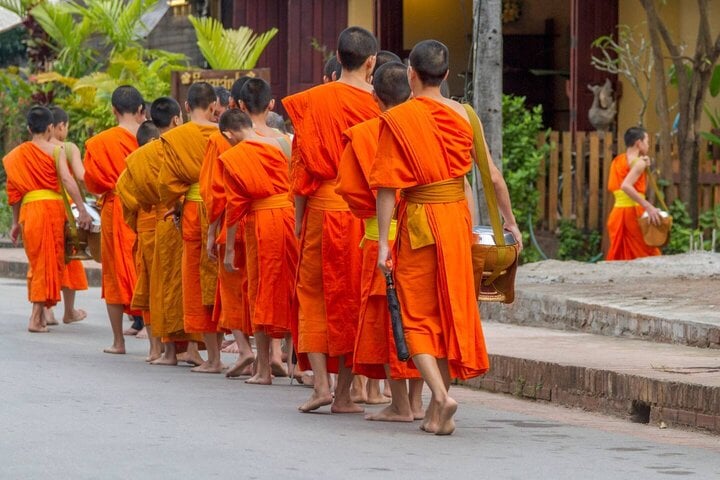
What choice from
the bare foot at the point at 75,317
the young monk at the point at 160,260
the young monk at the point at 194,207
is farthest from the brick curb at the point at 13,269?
A: the young monk at the point at 194,207

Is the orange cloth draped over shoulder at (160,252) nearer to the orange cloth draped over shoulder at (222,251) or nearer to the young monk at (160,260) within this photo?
the young monk at (160,260)

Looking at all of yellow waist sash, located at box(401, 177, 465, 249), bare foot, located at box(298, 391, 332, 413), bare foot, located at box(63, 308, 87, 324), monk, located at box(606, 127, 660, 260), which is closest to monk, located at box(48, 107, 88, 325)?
bare foot, located at box(63, 308, 87, 324)

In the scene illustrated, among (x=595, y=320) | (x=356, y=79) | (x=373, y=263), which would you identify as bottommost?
(x=595, y=320)

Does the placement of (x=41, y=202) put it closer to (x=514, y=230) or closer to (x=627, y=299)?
(x=627, y=299)

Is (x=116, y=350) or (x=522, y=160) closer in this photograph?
(x=116, y=350)

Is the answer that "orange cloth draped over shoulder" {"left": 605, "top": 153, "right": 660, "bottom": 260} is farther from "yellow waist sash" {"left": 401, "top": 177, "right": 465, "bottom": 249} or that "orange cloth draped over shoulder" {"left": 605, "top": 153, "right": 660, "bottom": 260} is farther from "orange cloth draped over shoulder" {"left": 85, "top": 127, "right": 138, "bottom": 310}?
"yellow waist sash" {"left": 401, "top": 177, "right": 465, "bottom": 249}

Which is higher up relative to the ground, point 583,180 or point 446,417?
→ point 583,180

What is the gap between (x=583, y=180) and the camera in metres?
17.9

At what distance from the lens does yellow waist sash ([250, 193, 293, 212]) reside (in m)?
10.1

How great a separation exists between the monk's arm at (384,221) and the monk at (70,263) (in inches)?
245

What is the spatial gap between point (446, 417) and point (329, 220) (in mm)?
1456

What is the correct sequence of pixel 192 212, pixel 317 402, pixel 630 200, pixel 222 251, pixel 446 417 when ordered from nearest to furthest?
1. pixel 446 417
2. pixel 317 402
3. pixel 222 251
4. pixel 192 212
5. pixel 630 200

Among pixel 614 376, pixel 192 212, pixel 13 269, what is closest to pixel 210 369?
pixel 192 212

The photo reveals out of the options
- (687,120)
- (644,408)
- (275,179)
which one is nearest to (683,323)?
(644,408)
